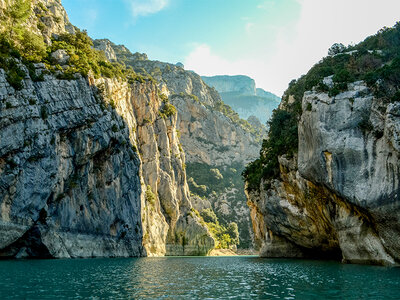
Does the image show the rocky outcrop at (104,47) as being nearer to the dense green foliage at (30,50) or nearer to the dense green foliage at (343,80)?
the dense green foliage at (30,50)

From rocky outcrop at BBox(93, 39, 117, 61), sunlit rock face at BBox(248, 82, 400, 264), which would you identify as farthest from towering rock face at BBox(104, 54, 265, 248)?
sunlit rock face at BBox(248, 82, 400, 264)

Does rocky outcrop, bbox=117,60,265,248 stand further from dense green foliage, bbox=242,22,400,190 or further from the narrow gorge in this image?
dense green foliage, bbox=242,22,400,190

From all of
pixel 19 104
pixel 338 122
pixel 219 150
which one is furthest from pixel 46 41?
pixel 219 150

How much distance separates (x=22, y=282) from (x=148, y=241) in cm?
5394

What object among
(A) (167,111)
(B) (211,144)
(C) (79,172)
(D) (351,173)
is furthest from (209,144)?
(D) (351,173)

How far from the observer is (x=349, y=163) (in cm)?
3144

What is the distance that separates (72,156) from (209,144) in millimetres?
97974

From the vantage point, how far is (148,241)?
71625 mm

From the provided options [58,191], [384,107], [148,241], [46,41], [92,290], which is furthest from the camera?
→ [148,241]

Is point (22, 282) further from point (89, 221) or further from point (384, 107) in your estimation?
point (89, 221)

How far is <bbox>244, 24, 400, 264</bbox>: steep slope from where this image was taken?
94.4 ft

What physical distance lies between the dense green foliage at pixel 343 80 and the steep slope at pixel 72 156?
949 inches

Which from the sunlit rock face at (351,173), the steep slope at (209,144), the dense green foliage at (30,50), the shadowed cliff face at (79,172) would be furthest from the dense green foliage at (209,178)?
the sunlit rock face at (351,173)

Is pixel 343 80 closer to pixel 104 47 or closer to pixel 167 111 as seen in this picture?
pixel 167 111
